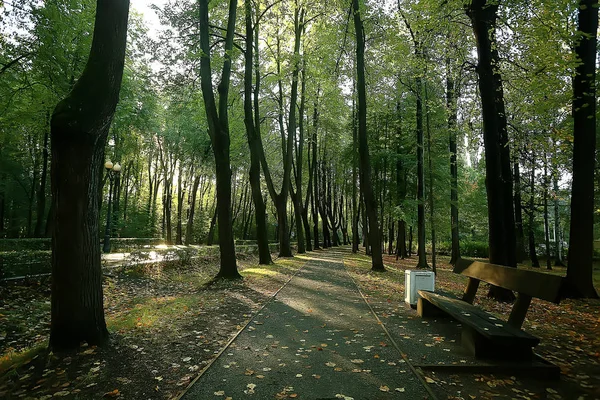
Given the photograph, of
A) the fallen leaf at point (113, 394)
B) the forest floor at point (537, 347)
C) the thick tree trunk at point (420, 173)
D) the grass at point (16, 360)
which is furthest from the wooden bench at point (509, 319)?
the thick tree trunk at point (420, 173)

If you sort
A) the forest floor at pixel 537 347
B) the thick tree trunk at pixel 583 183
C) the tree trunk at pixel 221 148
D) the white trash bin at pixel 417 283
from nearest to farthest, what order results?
the forest floor at pixel 537 347 → the white trash bin at pixel 417 283 → the thick tree trunk at pixel 583 183 → the tree trunk at pixel 221 148

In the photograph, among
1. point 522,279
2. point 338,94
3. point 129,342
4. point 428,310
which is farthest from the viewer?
point 338,94

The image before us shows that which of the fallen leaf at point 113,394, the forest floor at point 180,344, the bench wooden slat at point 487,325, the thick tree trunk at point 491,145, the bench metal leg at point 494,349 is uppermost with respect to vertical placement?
the thick tree trunk at point 491,145

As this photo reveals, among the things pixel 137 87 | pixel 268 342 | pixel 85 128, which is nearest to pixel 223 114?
pixel 85 128

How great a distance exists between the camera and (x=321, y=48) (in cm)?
1866

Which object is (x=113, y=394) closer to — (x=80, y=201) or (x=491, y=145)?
(x=80, y=201)

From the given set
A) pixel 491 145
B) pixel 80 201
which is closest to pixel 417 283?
pixel 491 145

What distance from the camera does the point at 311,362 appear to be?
422cm

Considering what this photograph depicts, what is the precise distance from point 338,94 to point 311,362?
74.8 ft

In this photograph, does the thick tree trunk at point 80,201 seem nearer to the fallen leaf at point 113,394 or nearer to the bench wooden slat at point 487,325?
the fallen leaf at point 113,394

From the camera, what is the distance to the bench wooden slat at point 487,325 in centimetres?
384

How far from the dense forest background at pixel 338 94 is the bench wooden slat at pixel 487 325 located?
18.4ft

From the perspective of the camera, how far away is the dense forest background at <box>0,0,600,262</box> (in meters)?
10.1

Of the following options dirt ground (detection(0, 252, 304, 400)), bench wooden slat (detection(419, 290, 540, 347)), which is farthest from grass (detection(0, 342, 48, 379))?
bench wooden slat (detection(419, 290, 540, 347))
